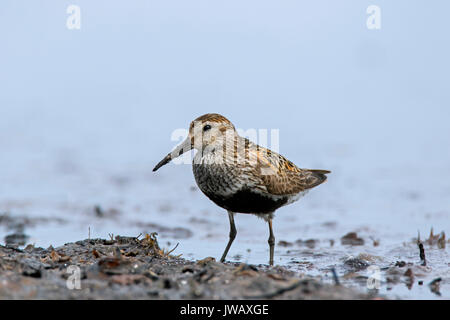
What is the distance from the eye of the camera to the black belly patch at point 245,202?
24.6ft

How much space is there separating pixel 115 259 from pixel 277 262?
2906 millimetres

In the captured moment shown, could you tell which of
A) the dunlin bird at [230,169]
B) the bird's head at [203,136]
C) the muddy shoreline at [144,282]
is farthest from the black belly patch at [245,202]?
the muddy shoreline at [144,282]

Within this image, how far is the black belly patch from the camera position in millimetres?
7491

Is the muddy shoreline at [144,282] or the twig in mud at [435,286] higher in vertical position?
the muddy shoreline at [144,282]

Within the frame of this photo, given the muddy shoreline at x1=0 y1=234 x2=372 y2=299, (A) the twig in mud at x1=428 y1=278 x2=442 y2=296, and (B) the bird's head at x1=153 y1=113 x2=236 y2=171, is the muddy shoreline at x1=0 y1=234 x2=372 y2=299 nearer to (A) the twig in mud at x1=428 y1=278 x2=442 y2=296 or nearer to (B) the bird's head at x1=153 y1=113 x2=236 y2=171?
(A) the twig in mud at x1=428 y1=278 x2=442 y2=296

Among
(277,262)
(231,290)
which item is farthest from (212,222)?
(231,290)

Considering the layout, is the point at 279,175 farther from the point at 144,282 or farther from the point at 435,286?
the point at 144,282

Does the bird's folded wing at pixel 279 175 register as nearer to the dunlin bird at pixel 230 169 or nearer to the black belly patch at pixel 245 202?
the dunlin bird at pixel 230 169

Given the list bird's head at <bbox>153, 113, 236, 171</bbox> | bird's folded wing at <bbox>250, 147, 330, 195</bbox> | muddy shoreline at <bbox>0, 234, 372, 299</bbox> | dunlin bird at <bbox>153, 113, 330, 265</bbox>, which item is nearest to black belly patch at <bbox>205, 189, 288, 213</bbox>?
dunlin bird at <bbox>153, 113, 330, 265</bbox>

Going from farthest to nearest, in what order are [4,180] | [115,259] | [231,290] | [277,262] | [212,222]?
[4,180], [212,222], [277,262], [115,259], [231,290]

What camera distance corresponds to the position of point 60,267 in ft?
18.6

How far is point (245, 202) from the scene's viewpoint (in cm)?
756
